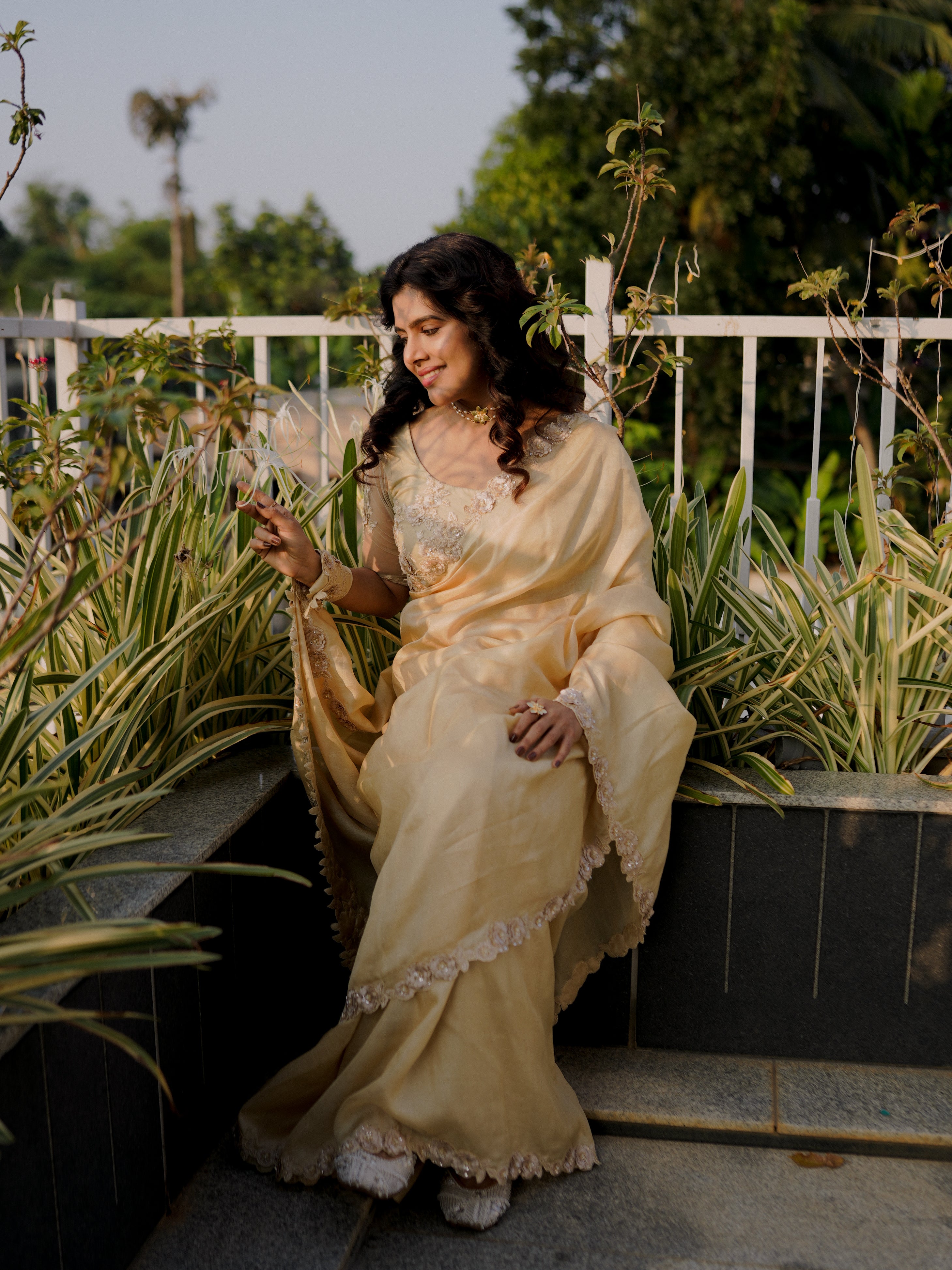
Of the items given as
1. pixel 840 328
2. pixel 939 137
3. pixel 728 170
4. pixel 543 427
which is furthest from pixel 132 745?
pixel 939 137

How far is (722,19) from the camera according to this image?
1147 centimetres

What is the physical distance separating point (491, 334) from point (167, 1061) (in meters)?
1.45

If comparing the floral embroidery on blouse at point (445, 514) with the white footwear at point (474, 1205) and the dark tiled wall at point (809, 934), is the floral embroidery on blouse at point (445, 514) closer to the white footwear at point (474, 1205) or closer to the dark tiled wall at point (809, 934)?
the dark tiled wall at point (809, 934)

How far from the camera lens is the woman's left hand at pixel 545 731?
5.94 ft

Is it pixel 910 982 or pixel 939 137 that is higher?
pixel 939 137

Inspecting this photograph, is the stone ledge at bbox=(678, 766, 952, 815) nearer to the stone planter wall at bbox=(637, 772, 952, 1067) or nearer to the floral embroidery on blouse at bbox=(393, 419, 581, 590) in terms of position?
the stone planter wall at bbox=(637, 772, 952, 1067)

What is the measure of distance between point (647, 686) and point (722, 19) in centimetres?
1177

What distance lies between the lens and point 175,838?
1.85m

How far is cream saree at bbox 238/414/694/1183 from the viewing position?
5.60ft

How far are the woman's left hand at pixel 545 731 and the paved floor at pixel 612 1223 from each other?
29.2 inches

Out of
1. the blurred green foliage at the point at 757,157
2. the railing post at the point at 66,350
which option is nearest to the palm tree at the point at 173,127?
the blurred green foliage at the point at 757,157

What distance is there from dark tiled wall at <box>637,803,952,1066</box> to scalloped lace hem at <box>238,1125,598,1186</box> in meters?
0.44

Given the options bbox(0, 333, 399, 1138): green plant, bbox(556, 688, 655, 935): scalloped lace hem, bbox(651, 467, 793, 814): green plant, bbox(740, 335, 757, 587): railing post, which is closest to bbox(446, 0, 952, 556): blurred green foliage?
bbox(740, 335, 757, 587): railing post

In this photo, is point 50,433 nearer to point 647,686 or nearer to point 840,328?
point 647,686
